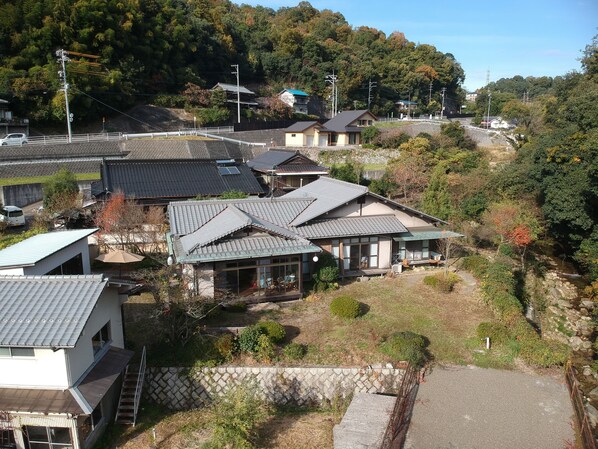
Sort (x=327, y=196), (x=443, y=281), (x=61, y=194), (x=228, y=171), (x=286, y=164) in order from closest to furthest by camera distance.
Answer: (x=443, y=281) < (x=327, y=196) < (x=61, y=194) < (x=228, y=171) < (x=286, y=164)

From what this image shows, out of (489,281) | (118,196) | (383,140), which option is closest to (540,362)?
(489,281)

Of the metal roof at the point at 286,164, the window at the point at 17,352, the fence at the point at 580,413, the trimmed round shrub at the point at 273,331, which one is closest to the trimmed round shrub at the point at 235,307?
the trimmed round shrub at the point at 273,331

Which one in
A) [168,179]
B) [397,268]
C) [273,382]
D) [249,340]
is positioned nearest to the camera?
[273,382]

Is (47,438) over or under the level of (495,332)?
under

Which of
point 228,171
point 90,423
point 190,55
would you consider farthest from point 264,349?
point 190,55

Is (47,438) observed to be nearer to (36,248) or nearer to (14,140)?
(36,248)

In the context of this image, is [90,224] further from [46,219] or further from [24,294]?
[24,294]
